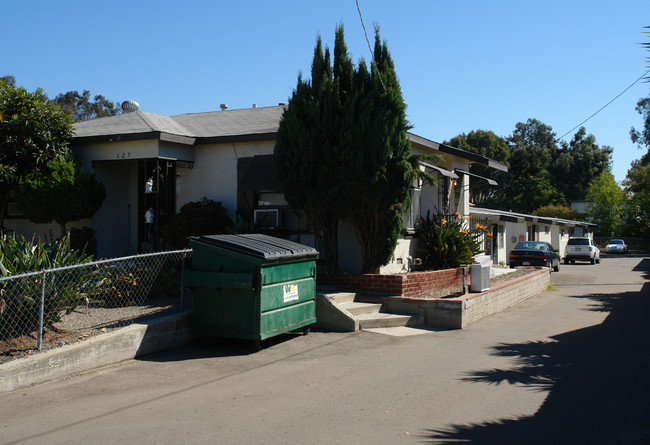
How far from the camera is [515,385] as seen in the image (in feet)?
20.5

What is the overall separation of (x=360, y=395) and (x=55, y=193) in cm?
890

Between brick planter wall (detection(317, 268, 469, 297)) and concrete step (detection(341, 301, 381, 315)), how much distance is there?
421mm

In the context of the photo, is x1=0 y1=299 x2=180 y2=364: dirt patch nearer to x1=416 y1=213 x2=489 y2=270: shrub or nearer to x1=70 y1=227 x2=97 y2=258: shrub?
x1=70 y1=227 x2=97 y2=258: shrub

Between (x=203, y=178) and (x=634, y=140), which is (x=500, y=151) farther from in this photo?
(x=203, y=178)

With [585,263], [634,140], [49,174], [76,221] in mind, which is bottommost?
[585,263]

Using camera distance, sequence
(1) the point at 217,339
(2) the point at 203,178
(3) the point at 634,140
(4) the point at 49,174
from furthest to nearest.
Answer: (3) the point at 634,140 → (2) the point at 203,178 → (4) the point at 49,174 → (1) the point at 217,339

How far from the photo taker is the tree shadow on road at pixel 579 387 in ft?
15.3

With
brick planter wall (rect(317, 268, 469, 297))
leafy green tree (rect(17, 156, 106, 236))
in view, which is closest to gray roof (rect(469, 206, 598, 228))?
brick planter wall (rect(317, 268, 469, 297))

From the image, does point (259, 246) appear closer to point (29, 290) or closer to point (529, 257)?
point (29, 290)

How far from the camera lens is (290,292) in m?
8.20

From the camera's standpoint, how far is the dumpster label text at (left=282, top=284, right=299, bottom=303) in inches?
318

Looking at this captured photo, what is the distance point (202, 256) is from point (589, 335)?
21.7ft

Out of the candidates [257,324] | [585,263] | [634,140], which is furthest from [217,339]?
[634,140]

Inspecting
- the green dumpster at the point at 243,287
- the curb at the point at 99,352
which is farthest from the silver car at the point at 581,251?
the curb at the point at 99,352
